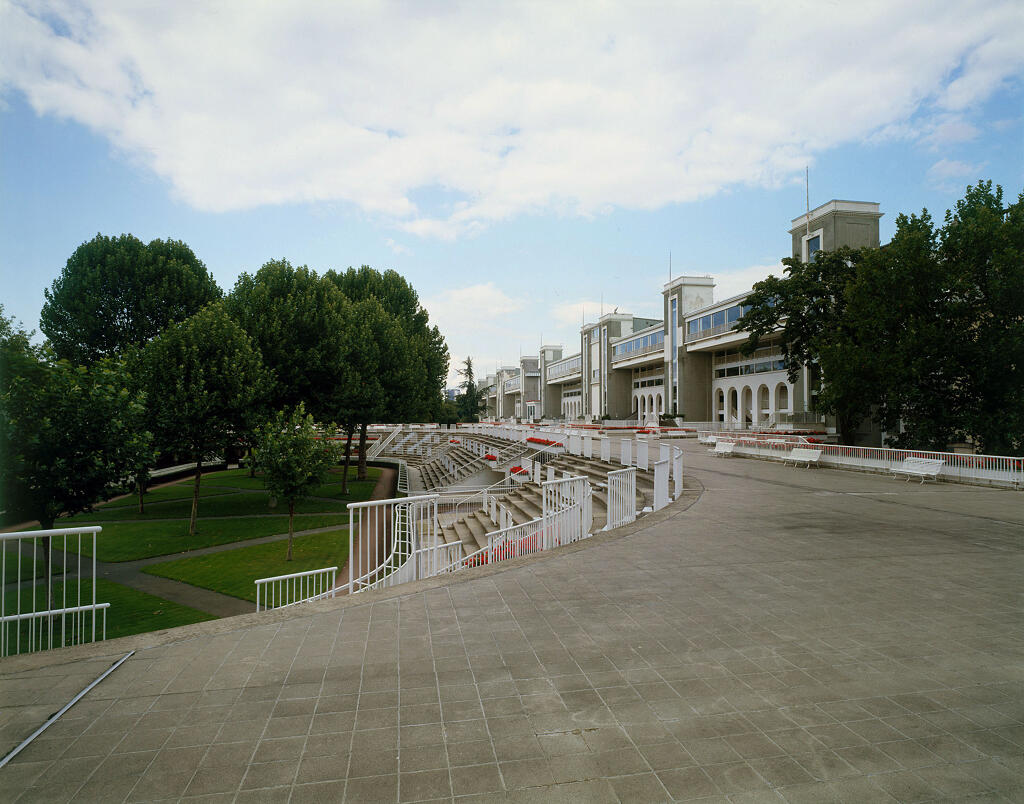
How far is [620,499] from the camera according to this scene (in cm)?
992

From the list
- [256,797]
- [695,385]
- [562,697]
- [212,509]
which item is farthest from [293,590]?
[695,385]

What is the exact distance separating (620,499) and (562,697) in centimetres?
685

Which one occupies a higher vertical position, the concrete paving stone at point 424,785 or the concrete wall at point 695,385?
the concrete wall at point 695,385

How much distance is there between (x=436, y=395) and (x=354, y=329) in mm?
19604

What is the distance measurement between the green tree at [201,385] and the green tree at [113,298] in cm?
1215

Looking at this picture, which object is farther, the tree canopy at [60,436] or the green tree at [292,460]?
the green tree at [292,460]

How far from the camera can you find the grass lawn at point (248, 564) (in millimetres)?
13211

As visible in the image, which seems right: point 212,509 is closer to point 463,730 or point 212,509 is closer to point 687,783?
point 463,730

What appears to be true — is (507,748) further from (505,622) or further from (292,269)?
(292,269)

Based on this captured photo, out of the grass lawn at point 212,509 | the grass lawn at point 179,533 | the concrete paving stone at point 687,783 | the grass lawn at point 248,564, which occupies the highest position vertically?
the concrete paving stone at point 687,783

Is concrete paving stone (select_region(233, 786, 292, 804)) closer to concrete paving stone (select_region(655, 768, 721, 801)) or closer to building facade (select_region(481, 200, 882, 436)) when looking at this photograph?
concrete paving stone (select_region(655, 768, 721, 801))

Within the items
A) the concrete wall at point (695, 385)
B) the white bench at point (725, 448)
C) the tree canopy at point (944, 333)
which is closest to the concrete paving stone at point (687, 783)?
the tree canopy at point (944, 333)

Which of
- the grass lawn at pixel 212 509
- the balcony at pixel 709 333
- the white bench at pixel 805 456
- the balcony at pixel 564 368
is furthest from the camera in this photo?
the balcony at pixel 564 368

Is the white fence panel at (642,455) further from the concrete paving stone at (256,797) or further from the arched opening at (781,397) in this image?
the arched opening at (781,397)
